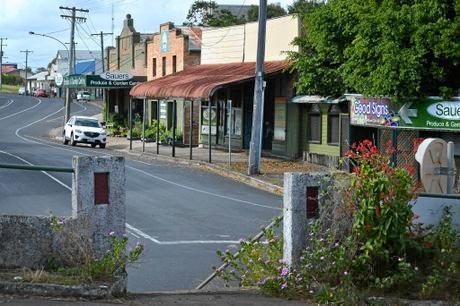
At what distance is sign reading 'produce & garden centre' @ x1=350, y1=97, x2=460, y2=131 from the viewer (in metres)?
20.5

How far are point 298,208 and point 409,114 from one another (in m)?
15.0

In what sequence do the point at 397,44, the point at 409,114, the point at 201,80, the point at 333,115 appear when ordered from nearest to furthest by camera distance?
1. the point at 397,44
2. the point at 409,114
3. the point at 333,115
4. the point at 201,80

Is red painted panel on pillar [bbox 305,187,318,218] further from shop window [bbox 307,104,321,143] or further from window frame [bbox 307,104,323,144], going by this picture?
shop window [bbox 307,104,321,143]

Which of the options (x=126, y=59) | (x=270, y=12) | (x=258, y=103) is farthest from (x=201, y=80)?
(x=270, y=12)

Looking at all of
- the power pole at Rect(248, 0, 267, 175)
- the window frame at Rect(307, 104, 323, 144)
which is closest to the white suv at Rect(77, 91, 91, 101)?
the window frame at Rect(307, 104, 323, 144)

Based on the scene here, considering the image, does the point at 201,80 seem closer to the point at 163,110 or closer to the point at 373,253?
the point at 163,110

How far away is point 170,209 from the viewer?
17.0 meters

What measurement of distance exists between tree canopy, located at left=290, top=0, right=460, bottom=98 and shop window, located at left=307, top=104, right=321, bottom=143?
3.95 metres

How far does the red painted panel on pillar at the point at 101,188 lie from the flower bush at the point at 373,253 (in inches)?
70.0

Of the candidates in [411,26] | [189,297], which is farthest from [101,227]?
[411,26]

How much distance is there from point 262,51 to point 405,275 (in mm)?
18696

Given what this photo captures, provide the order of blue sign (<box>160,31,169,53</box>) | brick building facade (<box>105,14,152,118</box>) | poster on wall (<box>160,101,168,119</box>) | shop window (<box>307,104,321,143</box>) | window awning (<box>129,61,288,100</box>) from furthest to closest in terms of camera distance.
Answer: brick building facade (<box>105,14,152,118</box>) → blue sign (<box>160,31,169,53</box>) → poster on wall (<box>160,101,168,119</box>) → window awning (<box>129,61,288,100</box>) → shop window (<box>307,104,321,143</box>)

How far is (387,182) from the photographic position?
7.07 meters

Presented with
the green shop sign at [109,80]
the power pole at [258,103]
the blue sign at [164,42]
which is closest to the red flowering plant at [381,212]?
Result: the power pole at [258,103]
